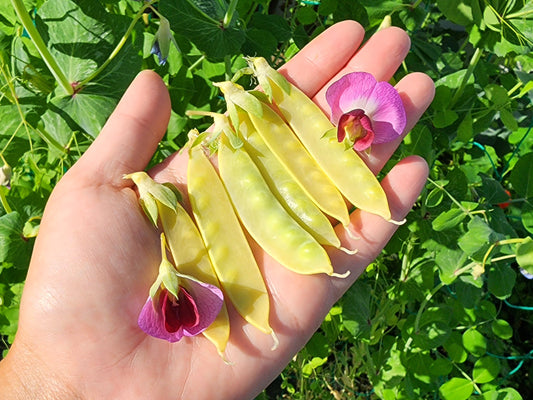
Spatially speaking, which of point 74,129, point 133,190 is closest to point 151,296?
point 133,190

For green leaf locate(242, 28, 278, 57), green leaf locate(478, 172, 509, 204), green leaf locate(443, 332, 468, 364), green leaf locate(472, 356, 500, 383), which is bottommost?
green leaf locate(472, 356, 500, 383)

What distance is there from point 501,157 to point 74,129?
2.01 meters

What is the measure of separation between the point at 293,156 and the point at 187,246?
1.52 feet

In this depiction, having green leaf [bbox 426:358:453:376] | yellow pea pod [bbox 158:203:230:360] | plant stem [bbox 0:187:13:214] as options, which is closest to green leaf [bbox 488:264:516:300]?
green leaf [bbox 426:358:453:376]

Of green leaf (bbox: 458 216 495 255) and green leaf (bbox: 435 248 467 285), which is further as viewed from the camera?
green leaf (bbox: 435 248 467 285)

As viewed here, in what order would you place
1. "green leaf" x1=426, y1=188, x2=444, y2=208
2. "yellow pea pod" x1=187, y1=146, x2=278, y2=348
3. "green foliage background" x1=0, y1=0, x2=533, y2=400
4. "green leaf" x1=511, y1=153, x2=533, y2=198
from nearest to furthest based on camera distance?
"yellow pea pod" x1=187, y1=146, x2=278, y2=348 → "green foliage background" x1=0, y1=0, x2=533, y2=400 → "green leaf" x1=426, y1=188, x2=444, y2=208 → "green leaf" x1=511, y1=153, x2=533, y2=198

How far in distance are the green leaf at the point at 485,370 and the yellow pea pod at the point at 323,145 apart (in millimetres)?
846

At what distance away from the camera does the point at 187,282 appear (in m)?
1.47

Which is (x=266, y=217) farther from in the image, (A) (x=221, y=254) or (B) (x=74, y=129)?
(B) (x=74, y=129)

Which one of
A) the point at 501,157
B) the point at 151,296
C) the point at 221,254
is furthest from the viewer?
the point at 501,157

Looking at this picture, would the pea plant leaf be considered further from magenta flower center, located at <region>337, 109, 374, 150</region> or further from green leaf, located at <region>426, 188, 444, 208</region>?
green leaf, located at <region>426, 188, 444, 208</region>

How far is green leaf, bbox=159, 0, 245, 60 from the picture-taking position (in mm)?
1633

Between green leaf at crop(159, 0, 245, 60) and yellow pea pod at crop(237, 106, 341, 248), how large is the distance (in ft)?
0.72

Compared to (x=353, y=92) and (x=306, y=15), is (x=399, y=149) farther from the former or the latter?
(x=306, y=15)
